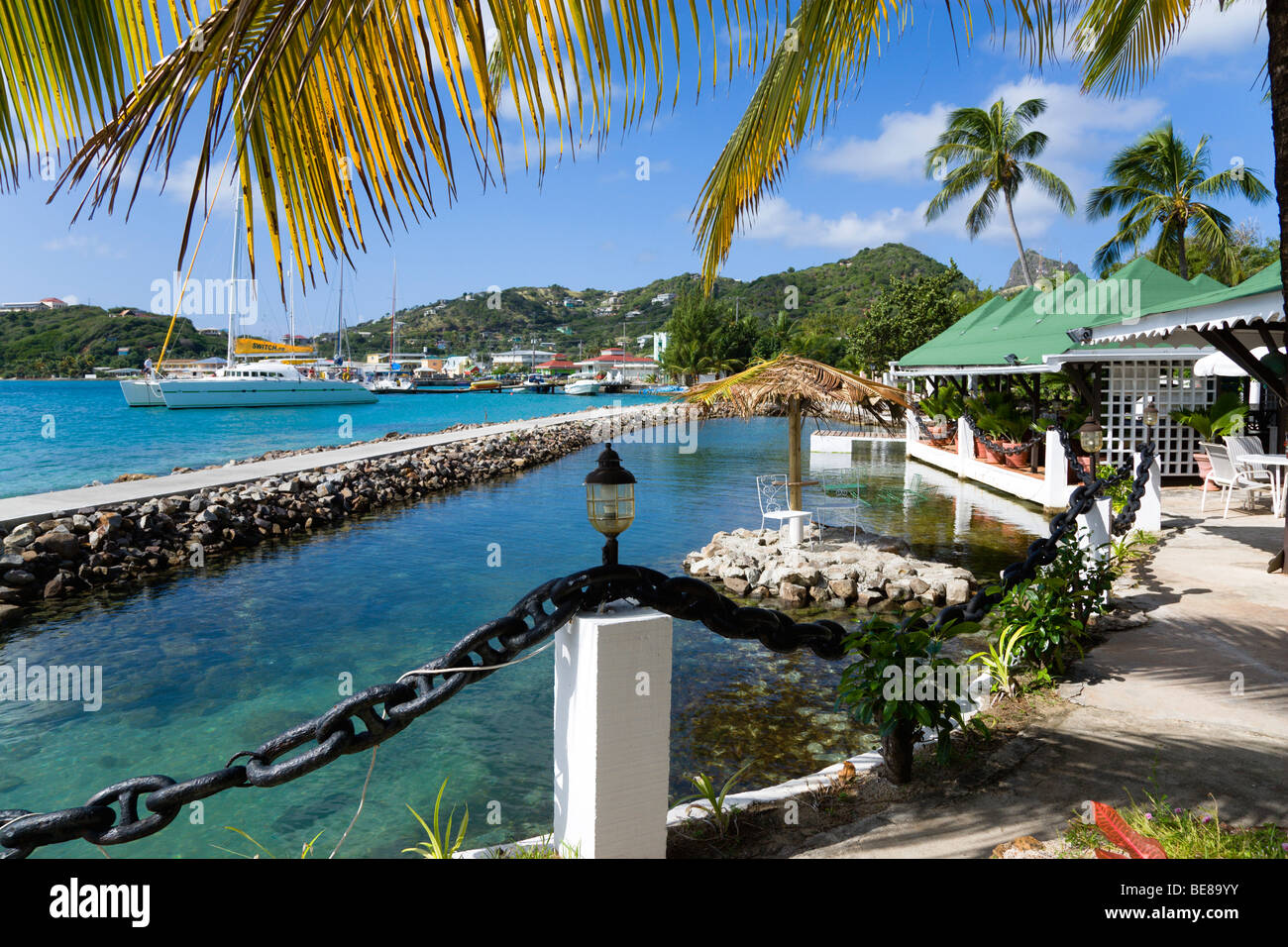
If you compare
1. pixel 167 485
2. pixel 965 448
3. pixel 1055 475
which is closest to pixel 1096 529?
pixel 1055 475

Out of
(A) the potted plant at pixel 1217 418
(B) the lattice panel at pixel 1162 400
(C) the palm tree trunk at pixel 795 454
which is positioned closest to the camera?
(C) the palm tree trunk at pixel 795 454

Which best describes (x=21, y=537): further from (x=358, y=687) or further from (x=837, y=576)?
(x=837, y=576)

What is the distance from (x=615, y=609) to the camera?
8.49 feet

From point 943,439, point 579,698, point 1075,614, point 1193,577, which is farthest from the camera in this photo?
point 943,439

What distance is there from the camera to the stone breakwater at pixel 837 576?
8.79m

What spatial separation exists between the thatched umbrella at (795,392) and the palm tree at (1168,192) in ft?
76.4

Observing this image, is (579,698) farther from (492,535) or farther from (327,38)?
(492,535)

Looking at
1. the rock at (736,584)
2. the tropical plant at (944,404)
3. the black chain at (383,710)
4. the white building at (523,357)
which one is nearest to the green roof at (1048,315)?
the tropical plant at (944,404)

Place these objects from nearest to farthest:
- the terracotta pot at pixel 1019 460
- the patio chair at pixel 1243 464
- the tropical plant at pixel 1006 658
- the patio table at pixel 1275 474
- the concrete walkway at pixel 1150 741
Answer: the concrete walkway at pixel 1150 741
the tropical plant at pixel 1006 658
the patio table at pixel 1275 474
the patio chair at pixel 1243 464
the terracotta pot at pixel 1019 460

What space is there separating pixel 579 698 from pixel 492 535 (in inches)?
434

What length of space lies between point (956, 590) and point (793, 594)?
1.82 m

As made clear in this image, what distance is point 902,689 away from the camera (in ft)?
11.4

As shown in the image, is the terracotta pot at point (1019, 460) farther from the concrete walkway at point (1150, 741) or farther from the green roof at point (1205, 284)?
the concrete walkway at point (1150, 741)
